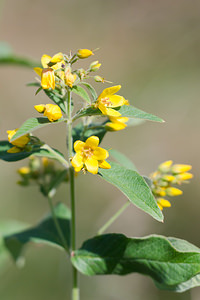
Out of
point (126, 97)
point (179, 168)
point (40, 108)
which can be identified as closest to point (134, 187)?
point (40, 108)

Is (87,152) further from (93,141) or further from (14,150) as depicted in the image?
(14,150)

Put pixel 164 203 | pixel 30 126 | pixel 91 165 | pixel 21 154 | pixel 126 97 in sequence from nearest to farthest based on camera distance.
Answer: pixel 30 126
pixel 91 165
pixel 21 154
pixel 164 203
pixel 126 97

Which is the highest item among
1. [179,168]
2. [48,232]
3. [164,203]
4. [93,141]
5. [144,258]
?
[93,141]

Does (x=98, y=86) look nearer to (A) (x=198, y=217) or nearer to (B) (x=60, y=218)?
(A) (x=198, y=217)

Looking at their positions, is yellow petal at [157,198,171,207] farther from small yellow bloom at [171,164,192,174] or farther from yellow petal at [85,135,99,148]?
yellow petal at [85,135,99,148]

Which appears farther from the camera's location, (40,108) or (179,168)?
(179,168)

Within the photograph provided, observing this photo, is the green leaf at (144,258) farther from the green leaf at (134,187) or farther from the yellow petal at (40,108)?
the yellow petal at (40,108)
